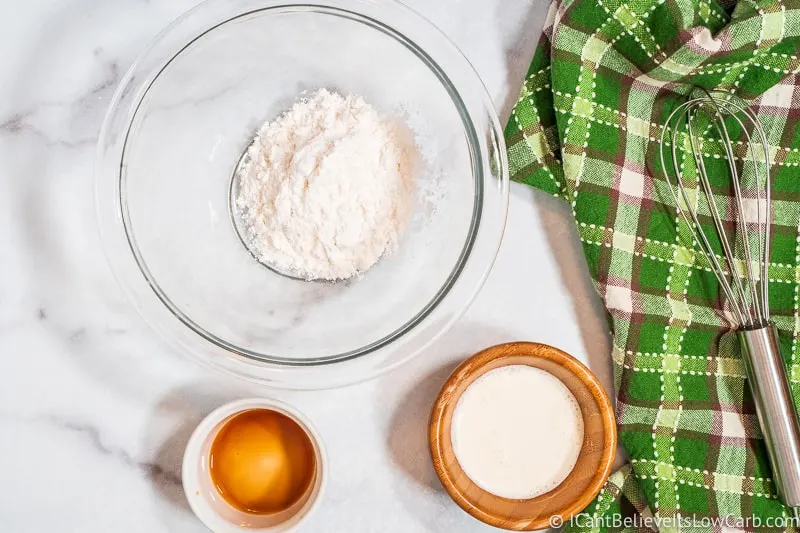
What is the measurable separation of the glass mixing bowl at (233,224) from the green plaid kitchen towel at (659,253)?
12cm

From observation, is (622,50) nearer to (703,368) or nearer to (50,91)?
(703,368)

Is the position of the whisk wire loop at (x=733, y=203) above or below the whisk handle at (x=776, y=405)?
above

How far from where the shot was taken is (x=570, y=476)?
86cm

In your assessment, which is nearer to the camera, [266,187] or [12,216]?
[266,187]

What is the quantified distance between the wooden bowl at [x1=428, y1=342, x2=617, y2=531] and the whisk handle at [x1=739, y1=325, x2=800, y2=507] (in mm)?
193

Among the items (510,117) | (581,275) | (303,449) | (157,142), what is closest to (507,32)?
(510,117)

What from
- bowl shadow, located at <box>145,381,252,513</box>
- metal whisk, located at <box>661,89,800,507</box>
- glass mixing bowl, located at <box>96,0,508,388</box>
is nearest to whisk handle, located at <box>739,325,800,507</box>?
metal whisk, located at <box>661,89,800,507</box>

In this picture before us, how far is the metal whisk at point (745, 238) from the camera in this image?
33.4 inches

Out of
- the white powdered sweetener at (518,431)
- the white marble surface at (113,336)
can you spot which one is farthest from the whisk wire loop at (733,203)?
the white powdered sweetener at (518,431)

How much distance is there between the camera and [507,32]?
3.00 ft

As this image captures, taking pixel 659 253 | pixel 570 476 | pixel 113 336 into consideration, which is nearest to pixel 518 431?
pixel 570 476

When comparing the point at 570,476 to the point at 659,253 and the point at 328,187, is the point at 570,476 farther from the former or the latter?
the point at 328,187

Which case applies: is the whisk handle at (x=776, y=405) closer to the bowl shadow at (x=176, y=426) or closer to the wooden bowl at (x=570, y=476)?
the wooden bowl at (x=570, y=476)

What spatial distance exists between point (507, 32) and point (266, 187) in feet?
1.27
